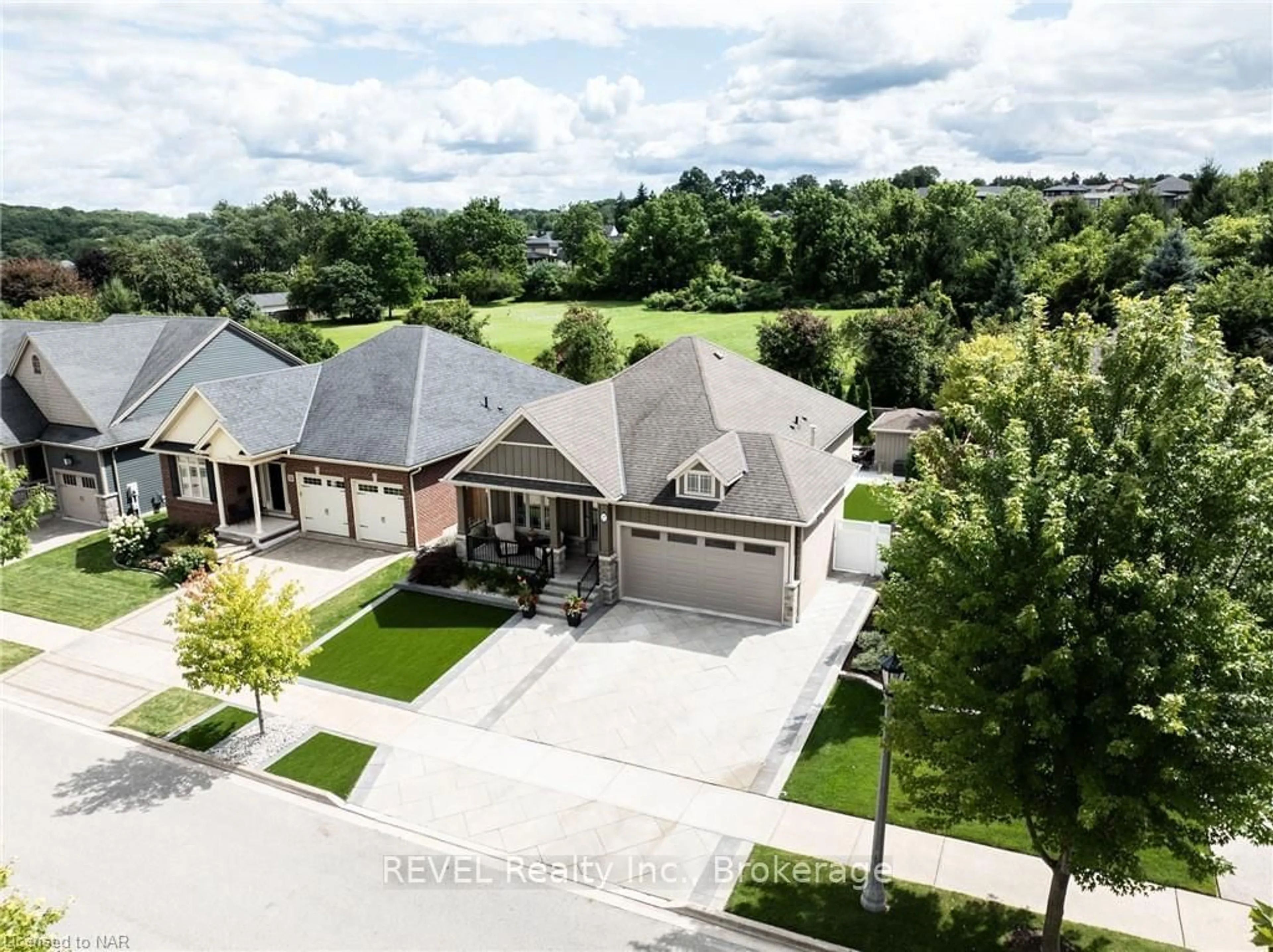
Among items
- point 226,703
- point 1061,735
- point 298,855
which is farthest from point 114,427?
point 1061,735

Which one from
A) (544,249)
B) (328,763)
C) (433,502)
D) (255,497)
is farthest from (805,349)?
(544,249)

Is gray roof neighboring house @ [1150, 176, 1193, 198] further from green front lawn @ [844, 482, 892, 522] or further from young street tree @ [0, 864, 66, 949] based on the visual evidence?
young street tree @ [0, 864, 66, 949]

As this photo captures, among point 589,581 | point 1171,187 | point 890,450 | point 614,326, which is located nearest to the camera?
point 589,581

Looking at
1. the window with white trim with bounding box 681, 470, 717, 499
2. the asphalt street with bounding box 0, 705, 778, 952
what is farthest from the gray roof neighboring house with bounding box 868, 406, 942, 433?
the asphalt street with bounding box 0, 705, 778, 952

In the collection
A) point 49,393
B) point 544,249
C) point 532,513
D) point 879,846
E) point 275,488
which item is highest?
point 544,249

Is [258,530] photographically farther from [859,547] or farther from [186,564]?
[859,547]

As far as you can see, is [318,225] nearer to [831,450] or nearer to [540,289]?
[540,289]
